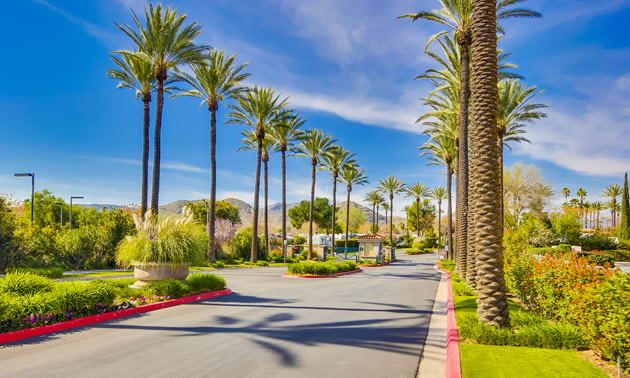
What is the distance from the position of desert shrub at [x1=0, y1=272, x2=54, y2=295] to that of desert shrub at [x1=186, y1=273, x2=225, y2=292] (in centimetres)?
455

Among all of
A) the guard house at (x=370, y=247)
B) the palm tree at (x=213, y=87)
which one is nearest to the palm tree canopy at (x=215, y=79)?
the palm tree at (x=213, y=87)

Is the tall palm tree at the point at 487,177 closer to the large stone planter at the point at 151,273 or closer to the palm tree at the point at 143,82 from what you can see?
the large stone planter at the point at 151,273

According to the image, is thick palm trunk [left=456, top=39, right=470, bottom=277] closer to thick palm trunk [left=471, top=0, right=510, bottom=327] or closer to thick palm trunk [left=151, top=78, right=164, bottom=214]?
thick palm trunk [left=471, top=0, right=510, bottom=327]

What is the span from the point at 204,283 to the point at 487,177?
1001cm

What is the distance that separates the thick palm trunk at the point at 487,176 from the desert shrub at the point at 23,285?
404 inches

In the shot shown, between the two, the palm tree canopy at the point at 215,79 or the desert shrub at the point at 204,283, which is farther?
the palm tree canopy at the point at 215,79

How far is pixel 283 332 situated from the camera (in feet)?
30.3

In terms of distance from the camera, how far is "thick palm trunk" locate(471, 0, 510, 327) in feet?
29.4

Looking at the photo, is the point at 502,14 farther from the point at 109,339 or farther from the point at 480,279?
the point at 109,339

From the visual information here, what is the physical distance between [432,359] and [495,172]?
4295mm

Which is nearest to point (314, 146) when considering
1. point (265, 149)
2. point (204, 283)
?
point (265, 149)

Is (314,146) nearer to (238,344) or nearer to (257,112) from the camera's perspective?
(257,112)

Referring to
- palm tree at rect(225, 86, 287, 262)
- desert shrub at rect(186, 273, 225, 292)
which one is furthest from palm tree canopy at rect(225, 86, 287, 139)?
desert shrub at rect(186, 273, 225, 292)

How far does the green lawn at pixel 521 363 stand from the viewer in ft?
20.0
